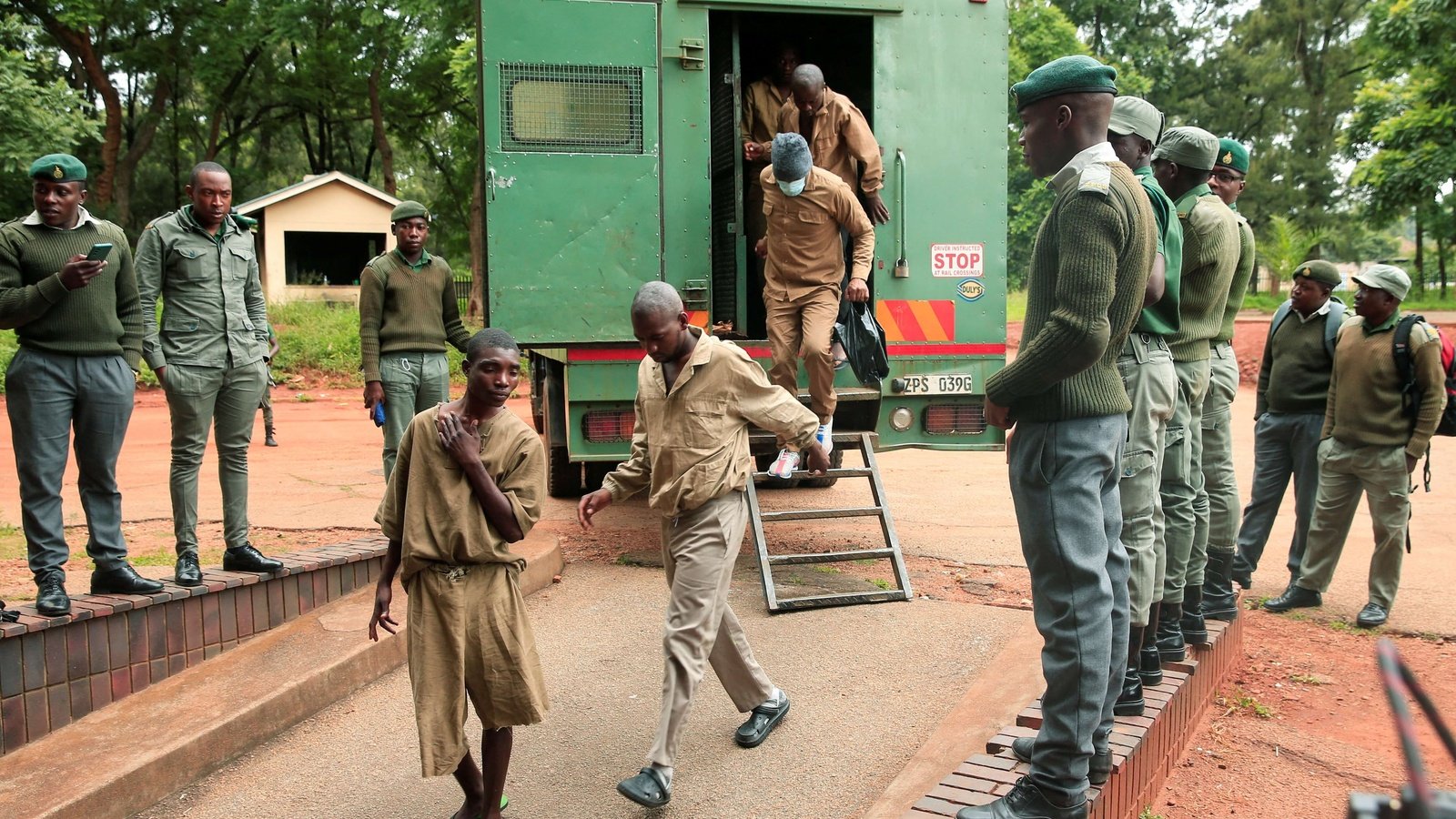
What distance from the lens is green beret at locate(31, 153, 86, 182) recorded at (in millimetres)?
4242

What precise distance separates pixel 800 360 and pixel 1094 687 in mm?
3792

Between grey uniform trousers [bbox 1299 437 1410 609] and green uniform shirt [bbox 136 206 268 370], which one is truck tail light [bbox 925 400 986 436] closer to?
grey uniform trousers [bbox 1299 437 1410 609]

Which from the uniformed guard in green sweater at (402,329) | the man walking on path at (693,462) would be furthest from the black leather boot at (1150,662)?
the uniformed guard in green sweater at (402,329)

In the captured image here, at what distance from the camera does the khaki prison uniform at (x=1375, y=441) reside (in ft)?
18.7

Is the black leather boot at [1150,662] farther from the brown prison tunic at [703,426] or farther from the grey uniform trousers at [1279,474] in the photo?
the grey uniform trousers at [1279,474]

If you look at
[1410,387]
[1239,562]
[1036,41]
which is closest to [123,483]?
[1239,562]

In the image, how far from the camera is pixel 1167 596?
4227mm

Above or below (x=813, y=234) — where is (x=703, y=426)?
below

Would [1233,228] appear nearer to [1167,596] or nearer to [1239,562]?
[1167,596]

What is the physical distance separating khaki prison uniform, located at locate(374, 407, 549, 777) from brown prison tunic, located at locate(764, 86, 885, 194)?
11.5 feet

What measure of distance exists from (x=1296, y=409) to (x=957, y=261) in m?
1.91

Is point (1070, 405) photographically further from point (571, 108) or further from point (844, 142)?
point (571, 108)

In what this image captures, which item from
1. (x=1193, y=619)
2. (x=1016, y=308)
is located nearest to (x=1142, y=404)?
(x=1193, y=619)

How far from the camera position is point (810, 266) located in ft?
20.1
